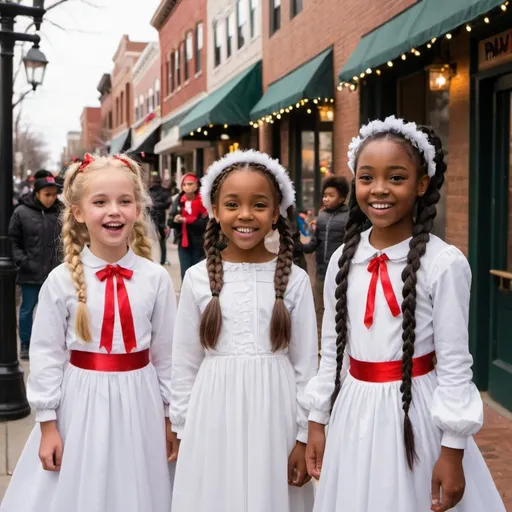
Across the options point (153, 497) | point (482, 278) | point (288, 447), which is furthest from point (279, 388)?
point (482, 278)

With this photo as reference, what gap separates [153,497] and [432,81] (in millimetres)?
4910

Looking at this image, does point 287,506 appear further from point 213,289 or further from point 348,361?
point 213,289

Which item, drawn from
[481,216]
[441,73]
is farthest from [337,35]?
[481,216]

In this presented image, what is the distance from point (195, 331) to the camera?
9.43 feet

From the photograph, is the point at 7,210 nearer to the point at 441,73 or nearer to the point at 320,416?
the point at 441,73

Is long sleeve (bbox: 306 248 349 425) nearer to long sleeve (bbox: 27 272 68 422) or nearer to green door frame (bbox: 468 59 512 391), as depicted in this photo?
long sleeve (bbox: 27 272 68 422)

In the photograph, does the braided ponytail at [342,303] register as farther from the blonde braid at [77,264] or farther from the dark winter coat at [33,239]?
the dark winter coat at [33,239]

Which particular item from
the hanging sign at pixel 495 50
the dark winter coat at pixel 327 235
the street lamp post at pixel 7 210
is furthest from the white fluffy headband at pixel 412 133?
the dark winter coat at pixel 327 235

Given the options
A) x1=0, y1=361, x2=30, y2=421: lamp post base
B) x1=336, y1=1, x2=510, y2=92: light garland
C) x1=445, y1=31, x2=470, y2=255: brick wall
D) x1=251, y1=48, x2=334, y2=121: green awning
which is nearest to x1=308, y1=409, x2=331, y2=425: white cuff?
x1=336, y1=1, x2=510, y2=92: light garland

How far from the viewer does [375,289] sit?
2438 mm

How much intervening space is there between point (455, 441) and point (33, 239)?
6013 mm

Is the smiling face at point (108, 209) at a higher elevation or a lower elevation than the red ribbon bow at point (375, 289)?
higher

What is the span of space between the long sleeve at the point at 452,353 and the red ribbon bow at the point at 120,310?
1297 millimetres

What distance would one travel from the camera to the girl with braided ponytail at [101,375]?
289 centimetres
